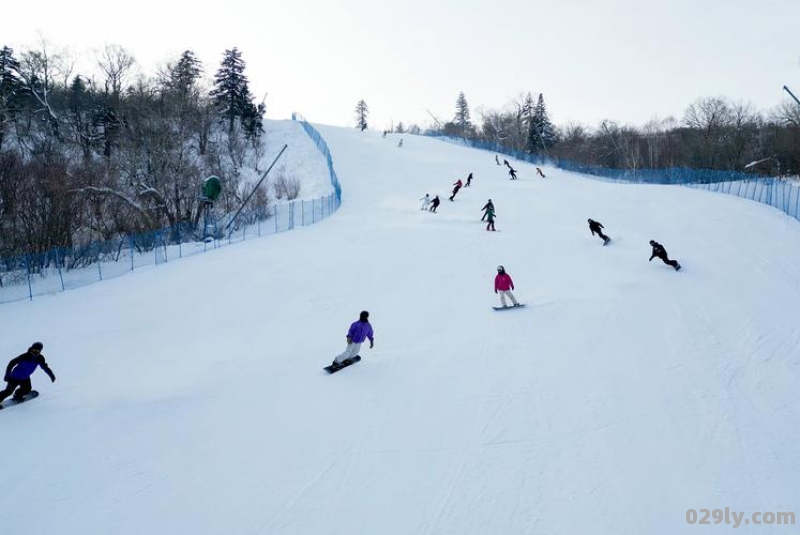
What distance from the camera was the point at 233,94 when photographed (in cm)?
5553

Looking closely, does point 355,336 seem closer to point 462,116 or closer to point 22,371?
point 22,371

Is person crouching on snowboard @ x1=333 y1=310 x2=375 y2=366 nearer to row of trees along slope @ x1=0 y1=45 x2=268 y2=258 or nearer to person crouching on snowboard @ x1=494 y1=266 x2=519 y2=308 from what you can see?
person crouching on snowboard @ x1=494 y1=266 x2=519 y2=308

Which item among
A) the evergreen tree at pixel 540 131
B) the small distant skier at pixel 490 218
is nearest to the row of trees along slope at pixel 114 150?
the small distant skier at pixel 490 218

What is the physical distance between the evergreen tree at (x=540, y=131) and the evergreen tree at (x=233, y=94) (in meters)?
40.2

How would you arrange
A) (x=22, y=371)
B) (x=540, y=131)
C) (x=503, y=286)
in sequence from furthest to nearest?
(x=540, y=131), (x=503, y=286), (x=22, y=371)

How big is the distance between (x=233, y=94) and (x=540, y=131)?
45885 millimetres

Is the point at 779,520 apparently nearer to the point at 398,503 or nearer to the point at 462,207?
the point at 398,503

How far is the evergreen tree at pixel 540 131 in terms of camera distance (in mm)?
70375

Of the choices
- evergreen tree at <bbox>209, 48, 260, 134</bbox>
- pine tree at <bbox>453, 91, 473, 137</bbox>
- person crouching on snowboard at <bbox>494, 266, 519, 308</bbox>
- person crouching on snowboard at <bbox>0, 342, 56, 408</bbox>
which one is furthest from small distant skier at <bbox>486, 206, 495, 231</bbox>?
pine tree at <bbox>453, 91, 473, 137</bbox>

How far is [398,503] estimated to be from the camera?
245 inches

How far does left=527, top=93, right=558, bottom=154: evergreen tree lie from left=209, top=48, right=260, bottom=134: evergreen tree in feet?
132

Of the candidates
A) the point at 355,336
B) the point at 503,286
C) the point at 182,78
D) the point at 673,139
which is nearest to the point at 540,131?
the point at 673,139

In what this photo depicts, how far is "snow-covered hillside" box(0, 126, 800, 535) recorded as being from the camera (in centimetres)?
623

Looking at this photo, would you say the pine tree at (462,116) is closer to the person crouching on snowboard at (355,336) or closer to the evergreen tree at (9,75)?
the evergreen tree at (9,75)
